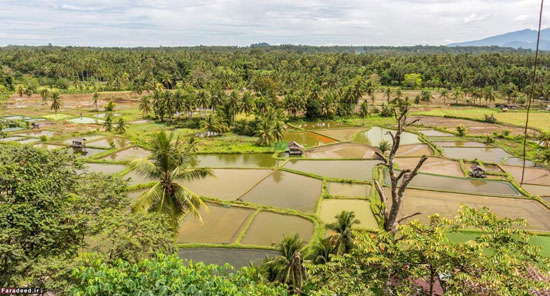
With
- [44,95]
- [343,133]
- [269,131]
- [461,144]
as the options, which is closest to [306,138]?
[343,133]

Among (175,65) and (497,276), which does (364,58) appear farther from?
(497,276)

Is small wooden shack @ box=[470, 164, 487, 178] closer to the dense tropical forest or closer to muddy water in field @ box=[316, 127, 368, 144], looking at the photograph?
the dense tropical forest

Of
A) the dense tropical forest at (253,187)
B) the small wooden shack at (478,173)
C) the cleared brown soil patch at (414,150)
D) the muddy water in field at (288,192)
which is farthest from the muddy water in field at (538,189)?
the muddy water in field at (288,192)

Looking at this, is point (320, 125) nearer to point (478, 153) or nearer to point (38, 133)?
point (478, 153)

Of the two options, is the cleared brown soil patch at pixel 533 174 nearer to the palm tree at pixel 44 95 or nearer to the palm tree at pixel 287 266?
the palm tree at pixel 287 266

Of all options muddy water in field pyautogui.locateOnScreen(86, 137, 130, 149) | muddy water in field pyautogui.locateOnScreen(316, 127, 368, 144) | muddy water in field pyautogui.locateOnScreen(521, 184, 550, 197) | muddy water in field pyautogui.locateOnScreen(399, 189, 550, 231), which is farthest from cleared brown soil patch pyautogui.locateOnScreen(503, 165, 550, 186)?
muddy water in field pyautogui.locateOnScreen(86, 137, 130, 149)

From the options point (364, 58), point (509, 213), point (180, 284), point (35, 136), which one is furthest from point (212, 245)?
point (364, 58)
